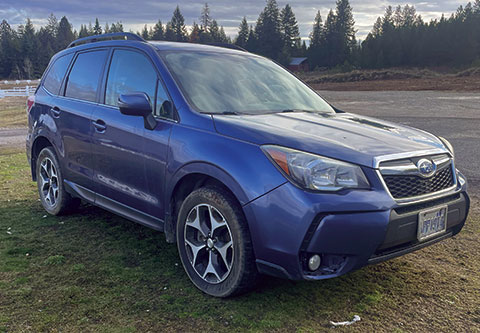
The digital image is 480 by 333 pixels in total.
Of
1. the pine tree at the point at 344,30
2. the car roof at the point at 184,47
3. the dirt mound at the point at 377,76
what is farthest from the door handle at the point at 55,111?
the pine tree at the point at 344,30

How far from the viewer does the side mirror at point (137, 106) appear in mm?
3678

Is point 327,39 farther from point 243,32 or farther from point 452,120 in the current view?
point 452,120

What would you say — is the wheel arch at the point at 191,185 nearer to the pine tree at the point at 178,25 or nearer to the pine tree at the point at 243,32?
the pine tree at the point at 243,32

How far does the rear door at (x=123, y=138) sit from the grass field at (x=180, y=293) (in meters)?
0.56

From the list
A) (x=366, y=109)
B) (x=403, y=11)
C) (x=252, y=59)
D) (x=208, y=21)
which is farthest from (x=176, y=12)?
(x=252, y=59)

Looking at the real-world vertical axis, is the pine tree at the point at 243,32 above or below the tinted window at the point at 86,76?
above

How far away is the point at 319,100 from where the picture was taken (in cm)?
470

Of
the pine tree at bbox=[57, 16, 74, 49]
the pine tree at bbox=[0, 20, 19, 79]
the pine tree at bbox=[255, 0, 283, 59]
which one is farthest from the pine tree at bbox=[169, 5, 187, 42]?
the pine tree at bbox=[0, 20, 19, 79]

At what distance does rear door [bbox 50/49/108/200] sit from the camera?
15.0 feet

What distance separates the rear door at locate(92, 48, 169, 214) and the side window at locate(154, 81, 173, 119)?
7 centimetres

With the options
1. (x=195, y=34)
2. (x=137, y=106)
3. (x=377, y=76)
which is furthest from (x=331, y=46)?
(x=137, y=106)

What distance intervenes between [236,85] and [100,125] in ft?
4.21

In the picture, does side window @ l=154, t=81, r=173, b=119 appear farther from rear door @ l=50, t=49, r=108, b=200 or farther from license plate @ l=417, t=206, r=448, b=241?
license plate @ l=417, t=206, r=448, b=241

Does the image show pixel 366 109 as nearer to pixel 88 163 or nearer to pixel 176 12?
pixel 88 163
